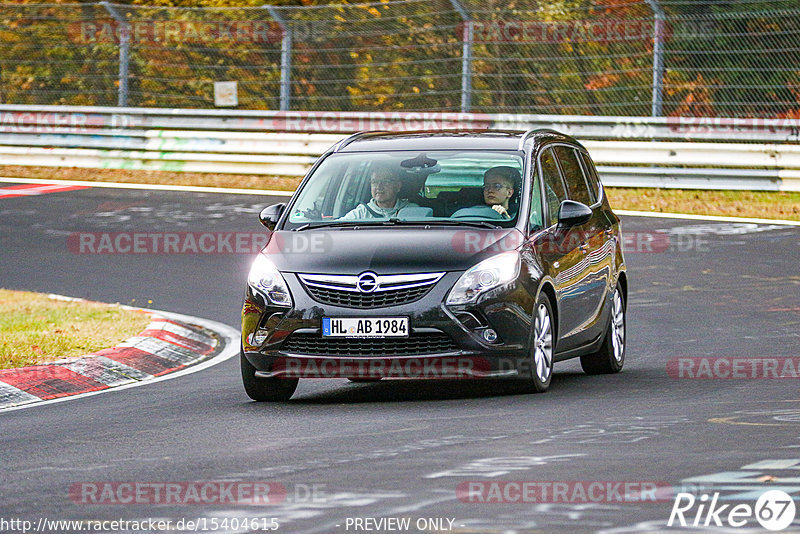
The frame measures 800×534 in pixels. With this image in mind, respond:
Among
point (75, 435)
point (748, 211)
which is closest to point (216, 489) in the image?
point (75, 435)

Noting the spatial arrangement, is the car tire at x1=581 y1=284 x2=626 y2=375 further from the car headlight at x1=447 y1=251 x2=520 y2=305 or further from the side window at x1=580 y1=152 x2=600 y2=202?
the car headlight at x1=447 y1=251 x2=520 y2=305

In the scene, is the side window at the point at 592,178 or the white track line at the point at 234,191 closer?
the side window at the point at 592,178

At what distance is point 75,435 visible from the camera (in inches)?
324

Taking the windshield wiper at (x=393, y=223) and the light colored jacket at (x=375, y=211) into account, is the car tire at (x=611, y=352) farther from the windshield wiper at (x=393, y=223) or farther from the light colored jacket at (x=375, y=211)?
the light colored jacket at (x=375, y=211)

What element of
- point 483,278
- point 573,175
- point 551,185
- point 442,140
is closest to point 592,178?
point 573,175

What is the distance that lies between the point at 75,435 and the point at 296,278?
1.71m

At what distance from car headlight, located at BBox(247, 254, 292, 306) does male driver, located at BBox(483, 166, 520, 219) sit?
1.47m

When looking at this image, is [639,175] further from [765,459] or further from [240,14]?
[765,459]

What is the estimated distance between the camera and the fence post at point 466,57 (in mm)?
24281

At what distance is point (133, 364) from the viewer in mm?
11258

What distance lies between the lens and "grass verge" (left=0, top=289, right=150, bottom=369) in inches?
441

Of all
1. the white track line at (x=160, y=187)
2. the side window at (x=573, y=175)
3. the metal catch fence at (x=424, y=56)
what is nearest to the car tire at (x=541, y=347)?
the side window at (x=573, y=175)

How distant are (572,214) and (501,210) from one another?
20.1 inches

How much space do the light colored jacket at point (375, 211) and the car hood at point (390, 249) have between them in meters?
0.32
